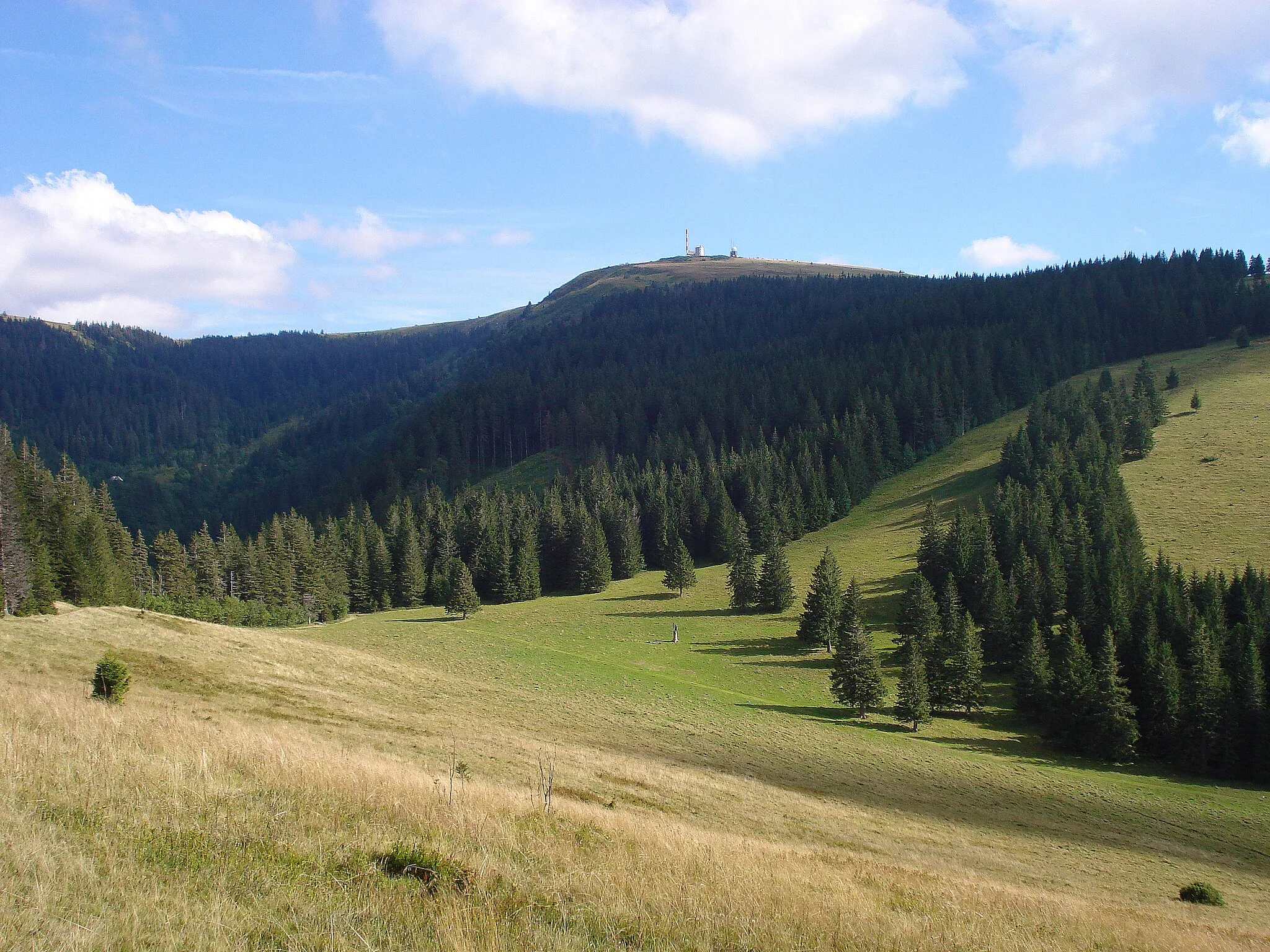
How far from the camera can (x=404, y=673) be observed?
133 ft

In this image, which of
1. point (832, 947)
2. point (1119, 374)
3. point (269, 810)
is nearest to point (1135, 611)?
point (832, 947)

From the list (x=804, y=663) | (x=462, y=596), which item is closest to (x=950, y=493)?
(x=804, y=663)

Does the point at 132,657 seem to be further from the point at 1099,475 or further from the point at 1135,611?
the point at 1099,475

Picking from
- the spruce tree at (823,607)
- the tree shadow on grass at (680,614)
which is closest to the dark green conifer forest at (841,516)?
the spruce tree at (823,607)

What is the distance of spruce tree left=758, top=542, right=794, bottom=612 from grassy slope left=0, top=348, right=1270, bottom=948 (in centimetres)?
2345

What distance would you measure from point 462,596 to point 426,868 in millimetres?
74355

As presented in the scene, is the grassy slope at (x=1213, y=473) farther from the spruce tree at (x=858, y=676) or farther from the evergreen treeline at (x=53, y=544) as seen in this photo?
the evergreen treeline at (x=53, y=544)

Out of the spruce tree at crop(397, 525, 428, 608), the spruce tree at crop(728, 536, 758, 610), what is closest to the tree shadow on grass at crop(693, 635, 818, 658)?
the spruce tree at crop(728, 536, 758, 610)

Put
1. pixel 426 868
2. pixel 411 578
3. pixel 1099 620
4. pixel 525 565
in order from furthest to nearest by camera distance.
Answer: pixel 525 565 → pixel 411 578 → pixel 1099 620 → pixel 426 868

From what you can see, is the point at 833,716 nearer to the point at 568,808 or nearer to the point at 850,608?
the point at 850,608

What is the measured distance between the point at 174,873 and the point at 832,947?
8.01m

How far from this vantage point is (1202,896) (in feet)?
73.3

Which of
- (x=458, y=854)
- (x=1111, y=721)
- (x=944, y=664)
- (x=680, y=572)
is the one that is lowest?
(x=1111, y=721)

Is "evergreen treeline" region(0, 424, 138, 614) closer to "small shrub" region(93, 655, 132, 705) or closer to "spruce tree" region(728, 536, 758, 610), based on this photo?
"small shrub" region(93, 655, 132, 705)
